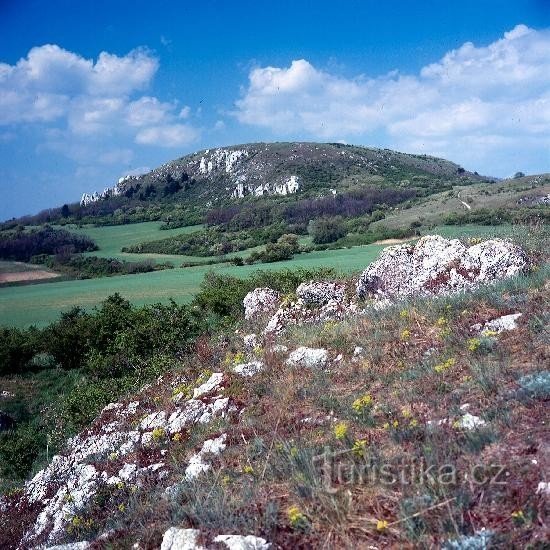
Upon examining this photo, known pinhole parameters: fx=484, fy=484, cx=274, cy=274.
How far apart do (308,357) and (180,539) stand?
13.8ft

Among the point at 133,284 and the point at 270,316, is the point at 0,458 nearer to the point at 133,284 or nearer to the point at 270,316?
the point at 270,316

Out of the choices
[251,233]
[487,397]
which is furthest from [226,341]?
[251,233]

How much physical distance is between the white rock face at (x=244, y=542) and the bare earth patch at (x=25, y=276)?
257 ft

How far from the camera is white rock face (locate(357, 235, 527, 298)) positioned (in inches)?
424

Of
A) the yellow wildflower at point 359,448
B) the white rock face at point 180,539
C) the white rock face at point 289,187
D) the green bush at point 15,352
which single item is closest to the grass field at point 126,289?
the green bush at point 15,352

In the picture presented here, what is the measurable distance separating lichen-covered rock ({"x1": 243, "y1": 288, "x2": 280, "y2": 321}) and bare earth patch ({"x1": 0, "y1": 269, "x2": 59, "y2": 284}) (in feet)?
222

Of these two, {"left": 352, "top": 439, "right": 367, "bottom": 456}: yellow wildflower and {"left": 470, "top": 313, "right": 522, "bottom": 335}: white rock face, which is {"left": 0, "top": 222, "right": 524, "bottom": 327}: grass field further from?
{"left": 352, "top": 439, "right": 367, "bottom": 456}: yellow wildflower

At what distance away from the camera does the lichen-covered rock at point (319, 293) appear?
44.0 ft

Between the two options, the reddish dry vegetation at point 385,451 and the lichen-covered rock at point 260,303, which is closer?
the reddish dry vegetation at point 385,451

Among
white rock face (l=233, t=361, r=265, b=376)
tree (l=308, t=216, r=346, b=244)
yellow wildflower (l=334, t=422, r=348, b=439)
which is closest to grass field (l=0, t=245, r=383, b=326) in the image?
tree (l=308, t=216, r=346, b=244)

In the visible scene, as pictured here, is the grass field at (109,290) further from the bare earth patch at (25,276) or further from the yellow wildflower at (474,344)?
the yellow wildflower at (474,344)

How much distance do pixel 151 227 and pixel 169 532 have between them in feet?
416

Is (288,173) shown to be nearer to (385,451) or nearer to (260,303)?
(260,303)

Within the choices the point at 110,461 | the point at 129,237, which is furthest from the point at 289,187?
the point at 110,461
